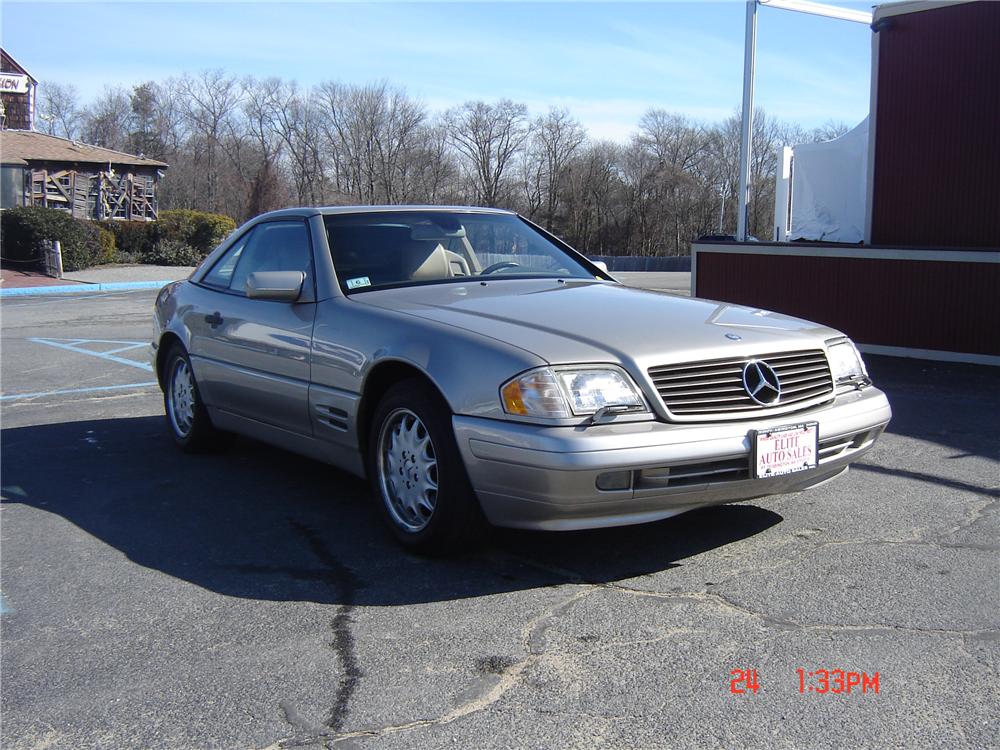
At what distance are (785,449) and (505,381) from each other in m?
1.14

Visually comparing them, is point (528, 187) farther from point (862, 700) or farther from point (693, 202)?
point (862, 700)

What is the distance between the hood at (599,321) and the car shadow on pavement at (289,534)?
2.93ft

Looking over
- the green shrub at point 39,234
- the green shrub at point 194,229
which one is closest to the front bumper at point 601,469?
the green shrub at point 39,234

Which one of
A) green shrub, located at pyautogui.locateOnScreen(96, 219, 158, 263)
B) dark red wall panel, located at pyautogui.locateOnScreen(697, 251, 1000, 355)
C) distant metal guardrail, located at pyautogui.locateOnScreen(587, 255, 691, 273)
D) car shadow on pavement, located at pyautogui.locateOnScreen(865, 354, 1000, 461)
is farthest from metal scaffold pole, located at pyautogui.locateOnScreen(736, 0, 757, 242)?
distant metal guardrail, located at pyautogui.locateOnScreen(587, 255, 691, 273)

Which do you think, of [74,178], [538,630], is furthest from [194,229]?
[538,630]

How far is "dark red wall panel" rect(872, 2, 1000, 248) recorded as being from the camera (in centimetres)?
1049

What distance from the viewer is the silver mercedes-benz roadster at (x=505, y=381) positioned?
3.65m

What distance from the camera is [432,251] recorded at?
17.0 ft

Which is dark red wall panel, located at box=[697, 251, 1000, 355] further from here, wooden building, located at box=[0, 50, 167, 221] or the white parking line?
wooden building, located at box=[0, 50, 167, 221]

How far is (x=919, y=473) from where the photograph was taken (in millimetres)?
5551

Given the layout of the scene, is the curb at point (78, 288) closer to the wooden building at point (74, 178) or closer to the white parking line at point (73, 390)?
the wooden building at point (74, 178)

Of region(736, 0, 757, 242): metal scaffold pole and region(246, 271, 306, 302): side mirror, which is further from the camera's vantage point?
region(736, 0, 757, 242): metal scaffold pole
